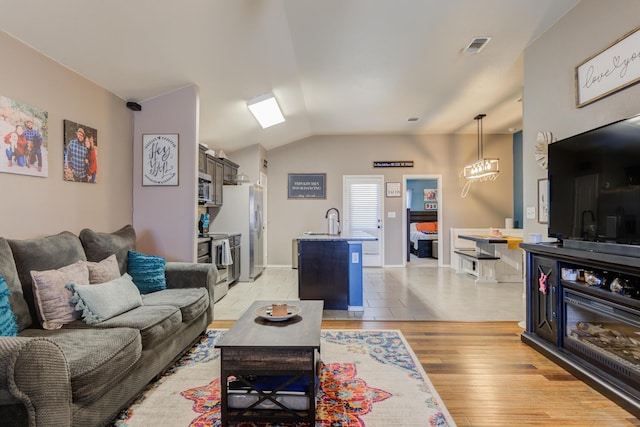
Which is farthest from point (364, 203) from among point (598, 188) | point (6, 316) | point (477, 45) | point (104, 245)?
point (6, 316)

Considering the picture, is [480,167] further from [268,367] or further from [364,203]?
[268,367]

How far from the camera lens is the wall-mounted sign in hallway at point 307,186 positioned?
286 inches

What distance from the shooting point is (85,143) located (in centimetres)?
291

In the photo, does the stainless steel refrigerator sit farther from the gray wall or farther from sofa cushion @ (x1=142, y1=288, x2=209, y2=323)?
sofa cushion @ (x1=142, y1=288, x2=209, y2=323)

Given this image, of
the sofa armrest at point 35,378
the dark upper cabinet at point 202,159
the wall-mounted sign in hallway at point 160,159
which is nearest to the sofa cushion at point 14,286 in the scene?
the sofa armrest at point 35,378

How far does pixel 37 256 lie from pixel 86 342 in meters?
0.85

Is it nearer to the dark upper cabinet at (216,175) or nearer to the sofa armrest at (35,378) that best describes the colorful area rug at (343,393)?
the sofa armrest at (35,378)

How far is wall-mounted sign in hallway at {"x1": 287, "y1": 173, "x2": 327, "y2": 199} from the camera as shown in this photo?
726 centimetres

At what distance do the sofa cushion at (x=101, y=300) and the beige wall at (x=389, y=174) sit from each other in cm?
502

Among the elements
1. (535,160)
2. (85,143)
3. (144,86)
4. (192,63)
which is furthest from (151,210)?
(535,160)

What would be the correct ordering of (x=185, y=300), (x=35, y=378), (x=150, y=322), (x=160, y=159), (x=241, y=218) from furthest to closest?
(x=241, y=218) < (x=160, y=159) < (x=185, y=300) < (x=150, y=322) < (x=35, y=378)

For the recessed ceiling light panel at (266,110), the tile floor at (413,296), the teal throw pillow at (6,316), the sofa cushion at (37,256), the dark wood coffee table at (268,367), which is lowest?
the tile floor at (413,296)

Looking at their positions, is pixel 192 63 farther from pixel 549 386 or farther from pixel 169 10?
pixel 549 386

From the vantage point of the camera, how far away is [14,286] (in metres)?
1.90
